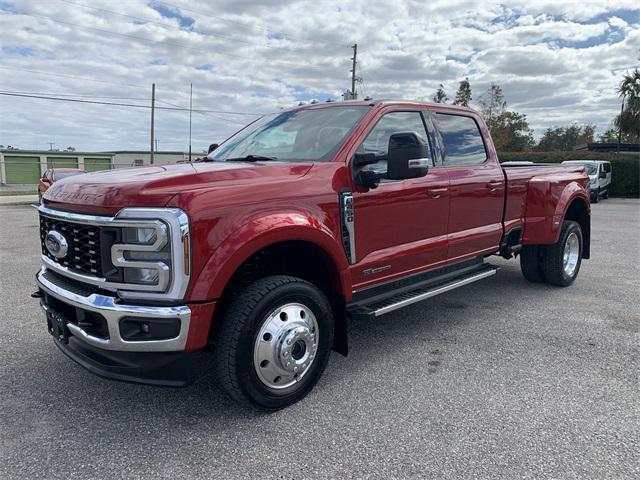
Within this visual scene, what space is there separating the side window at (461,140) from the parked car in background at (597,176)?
17565 mm

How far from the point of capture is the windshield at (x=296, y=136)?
3634mm

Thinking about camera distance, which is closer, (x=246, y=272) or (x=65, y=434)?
(x=65, y=434)

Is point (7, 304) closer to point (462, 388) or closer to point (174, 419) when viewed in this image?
point (174, 419)

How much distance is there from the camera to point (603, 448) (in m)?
2.61

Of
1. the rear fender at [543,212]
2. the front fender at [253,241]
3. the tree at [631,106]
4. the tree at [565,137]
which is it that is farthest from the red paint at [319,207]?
the tree at [565,137]

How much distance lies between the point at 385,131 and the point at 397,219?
0.70 m

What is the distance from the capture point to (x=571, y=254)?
246 inches

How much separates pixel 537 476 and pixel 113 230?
2.42 m

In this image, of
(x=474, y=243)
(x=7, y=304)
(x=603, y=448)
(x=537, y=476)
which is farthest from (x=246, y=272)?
(x=7, y=304)

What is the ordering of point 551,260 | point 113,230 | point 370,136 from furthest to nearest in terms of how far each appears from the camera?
point 551,260, point 370,136, point 113,230

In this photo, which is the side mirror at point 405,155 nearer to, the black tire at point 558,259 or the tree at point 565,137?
the black tire at point 558,259

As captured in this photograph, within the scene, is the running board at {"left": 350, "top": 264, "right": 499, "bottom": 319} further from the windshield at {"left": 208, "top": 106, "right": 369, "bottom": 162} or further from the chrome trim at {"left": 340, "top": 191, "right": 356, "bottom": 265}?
the windshield at {"left": 208, "top": 106, "right": 369, "bottom": 162}

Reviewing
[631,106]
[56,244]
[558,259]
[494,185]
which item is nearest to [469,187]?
[494,185]

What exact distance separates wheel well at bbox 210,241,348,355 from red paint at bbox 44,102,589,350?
0.07m
